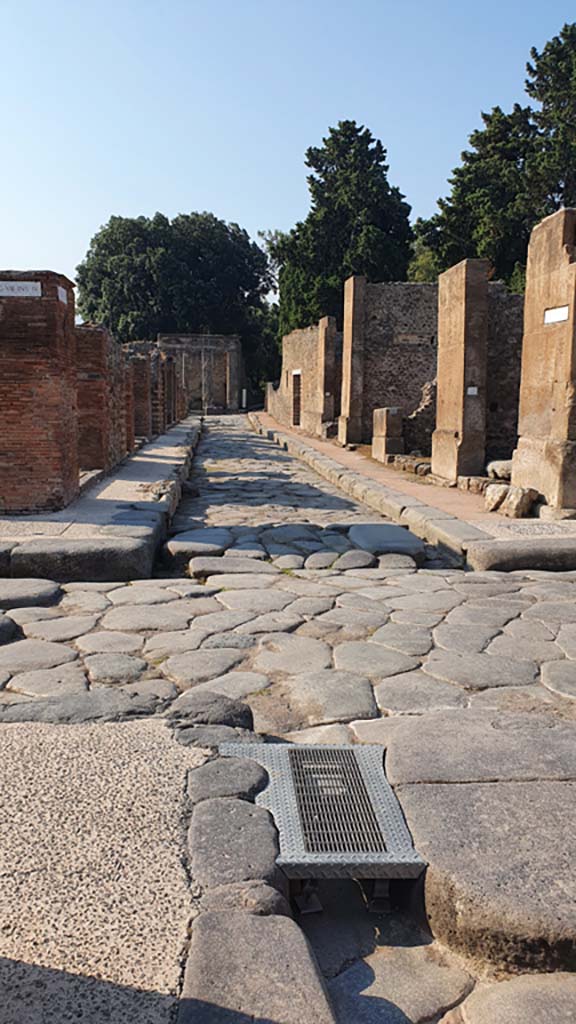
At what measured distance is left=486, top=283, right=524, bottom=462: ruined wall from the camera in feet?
38.8

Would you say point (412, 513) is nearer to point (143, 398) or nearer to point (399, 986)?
point (399, 986)

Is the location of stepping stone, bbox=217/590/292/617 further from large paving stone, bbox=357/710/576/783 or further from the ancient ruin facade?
the ancient ruin facade

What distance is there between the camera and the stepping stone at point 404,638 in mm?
3889

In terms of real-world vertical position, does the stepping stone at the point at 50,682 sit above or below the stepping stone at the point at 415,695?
above

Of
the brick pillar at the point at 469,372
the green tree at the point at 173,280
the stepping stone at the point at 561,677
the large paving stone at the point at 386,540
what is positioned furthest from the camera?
the green tree at the point at 173,280

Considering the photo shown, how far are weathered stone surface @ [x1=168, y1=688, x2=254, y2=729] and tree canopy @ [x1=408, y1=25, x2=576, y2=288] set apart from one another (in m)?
24.7

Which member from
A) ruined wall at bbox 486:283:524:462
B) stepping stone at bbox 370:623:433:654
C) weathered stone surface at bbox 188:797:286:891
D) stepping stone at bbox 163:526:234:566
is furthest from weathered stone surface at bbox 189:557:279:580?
ruined wall at bbox 486:283:524:462

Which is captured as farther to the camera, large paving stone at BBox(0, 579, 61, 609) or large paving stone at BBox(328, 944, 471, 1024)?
large paving stone at BBox(0, 579, 61, 609)

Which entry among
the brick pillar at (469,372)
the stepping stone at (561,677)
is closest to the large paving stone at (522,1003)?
the stepping stone at (561,677)

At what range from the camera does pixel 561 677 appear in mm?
3477

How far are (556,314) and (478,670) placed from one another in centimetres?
529

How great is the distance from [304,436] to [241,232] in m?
32.5

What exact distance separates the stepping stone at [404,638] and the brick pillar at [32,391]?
14.1 feet

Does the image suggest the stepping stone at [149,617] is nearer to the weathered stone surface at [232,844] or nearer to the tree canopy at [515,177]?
the weathered stone surface at [232,844]
